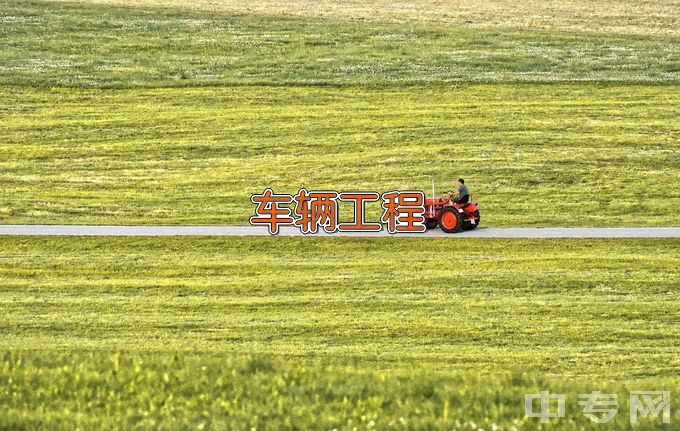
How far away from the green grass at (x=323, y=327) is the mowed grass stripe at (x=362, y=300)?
0.22ft

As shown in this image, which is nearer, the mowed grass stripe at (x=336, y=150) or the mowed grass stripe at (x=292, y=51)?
the mowed grass stripe at (x=336, y=150)

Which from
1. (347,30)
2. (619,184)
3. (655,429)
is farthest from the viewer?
(347,30)

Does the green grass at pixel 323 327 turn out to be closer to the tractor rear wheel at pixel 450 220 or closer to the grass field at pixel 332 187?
the grass field at pixel 332 187

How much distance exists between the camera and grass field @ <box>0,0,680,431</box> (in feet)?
54.8

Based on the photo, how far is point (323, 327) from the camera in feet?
86.8

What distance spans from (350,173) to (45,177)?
37.6 ft

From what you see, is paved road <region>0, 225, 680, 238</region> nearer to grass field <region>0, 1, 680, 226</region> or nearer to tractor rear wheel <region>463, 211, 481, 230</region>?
tractor rear wheel <region>463, 211, 481, 230</region>

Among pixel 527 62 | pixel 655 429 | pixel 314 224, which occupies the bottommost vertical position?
pixel 655 429

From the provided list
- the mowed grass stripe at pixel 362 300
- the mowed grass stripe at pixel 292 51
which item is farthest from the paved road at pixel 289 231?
the mowed grass stripe at pixel 292 51

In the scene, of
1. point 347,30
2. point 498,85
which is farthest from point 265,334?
point 347,30

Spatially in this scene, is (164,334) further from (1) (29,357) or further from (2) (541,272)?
(2) (541,272)

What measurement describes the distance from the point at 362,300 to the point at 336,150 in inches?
771

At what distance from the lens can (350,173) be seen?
45188 millimetres

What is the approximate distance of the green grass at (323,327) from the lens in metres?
16.0
